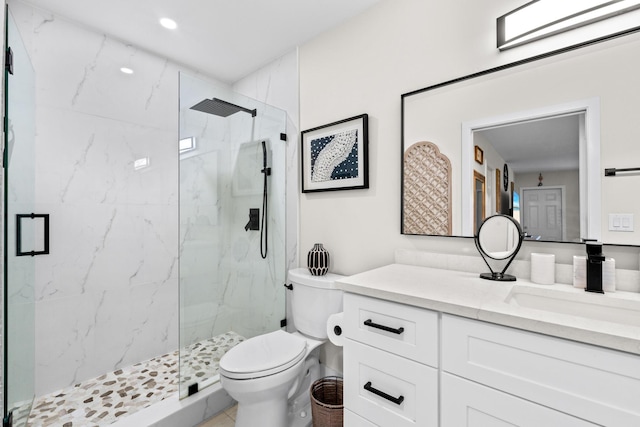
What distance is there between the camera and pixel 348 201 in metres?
1.96

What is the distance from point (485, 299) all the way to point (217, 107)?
74.1 inches

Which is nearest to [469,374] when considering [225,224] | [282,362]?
[282,362]

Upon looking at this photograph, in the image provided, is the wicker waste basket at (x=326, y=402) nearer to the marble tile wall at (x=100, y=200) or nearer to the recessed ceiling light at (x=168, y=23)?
the marble tile wall at (x=100, y=200)

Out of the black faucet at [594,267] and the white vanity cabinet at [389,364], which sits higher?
the black faucet at [594,267]

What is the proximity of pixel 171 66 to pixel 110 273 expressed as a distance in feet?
5.75

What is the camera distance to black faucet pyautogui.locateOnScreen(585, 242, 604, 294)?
3.48 feet

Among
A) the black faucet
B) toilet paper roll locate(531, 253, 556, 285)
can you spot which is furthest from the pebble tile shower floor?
the black faucet

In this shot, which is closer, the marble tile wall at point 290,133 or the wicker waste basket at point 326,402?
the wicker waste basket at point 326,402

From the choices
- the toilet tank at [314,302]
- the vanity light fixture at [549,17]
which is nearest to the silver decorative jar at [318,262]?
the toilet tank at [314,302]

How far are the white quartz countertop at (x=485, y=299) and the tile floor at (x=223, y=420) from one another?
1.28m

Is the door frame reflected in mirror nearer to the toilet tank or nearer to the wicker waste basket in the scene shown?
the toilet tank

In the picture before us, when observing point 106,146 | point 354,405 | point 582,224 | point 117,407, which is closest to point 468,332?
point 354,405

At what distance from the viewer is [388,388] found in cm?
109

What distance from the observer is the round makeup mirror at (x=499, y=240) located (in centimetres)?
127
